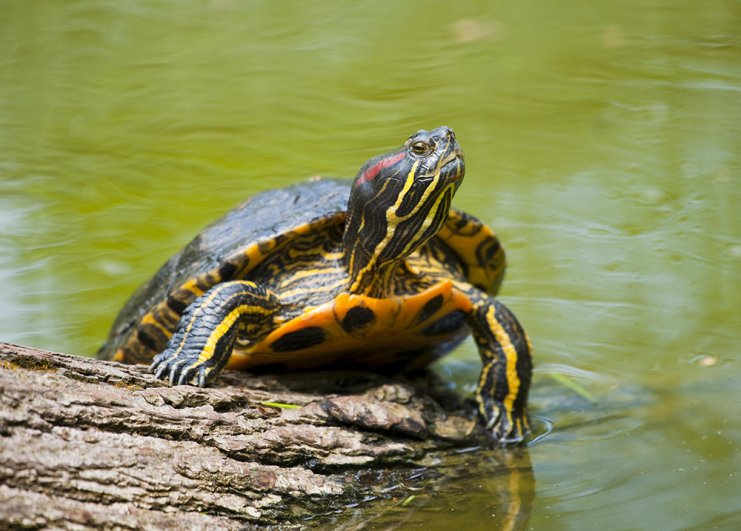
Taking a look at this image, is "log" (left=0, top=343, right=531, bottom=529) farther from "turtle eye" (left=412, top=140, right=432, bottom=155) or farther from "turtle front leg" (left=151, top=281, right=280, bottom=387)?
"turtle eye" (left=412, top=140, right=432, bottom=155)

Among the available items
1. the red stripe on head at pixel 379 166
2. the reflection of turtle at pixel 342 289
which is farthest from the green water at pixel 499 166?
the red stripe on head at pixel 379 166

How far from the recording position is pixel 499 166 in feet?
23.2

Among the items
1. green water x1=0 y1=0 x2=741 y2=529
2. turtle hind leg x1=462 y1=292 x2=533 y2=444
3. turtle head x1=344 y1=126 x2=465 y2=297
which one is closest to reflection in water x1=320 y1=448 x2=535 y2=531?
green water x1=0 y1=0 x2=741 y2=529

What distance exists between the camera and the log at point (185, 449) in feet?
7.48

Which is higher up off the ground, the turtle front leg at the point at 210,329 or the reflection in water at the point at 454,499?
the turtle front leg at the point at 210,329

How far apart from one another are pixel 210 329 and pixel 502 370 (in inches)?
53.6

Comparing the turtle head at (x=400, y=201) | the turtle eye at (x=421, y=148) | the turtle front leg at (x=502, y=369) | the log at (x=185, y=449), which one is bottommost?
the turtle front leg at (x=502, y=369)

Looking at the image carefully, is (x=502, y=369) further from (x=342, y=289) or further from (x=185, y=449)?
(x=185, y=449)

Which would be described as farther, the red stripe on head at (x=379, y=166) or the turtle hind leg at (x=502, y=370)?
the turtle hind leg at (x=502, y=370)

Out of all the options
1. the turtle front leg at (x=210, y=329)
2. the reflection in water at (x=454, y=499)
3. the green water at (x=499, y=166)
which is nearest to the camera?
the reflection in water at (x=454, y=499)

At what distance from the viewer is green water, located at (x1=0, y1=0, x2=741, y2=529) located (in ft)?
11.5

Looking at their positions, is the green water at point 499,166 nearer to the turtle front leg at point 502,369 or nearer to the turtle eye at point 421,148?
the turtle front leg at point 502,369

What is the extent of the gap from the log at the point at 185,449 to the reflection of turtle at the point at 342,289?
0.28 meters

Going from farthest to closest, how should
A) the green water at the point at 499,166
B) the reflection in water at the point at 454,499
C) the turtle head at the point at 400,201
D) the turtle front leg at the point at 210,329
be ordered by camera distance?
the green water at the point at 499,166, the turtle head at the point at 400,201, the turtle front leg at the point at 210,329, the reflection in water at the point at 454,499
